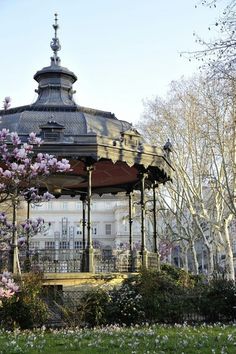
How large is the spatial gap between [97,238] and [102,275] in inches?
3301

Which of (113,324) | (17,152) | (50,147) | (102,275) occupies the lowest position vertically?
(113,324)

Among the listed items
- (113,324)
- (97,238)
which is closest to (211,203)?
(113,324)

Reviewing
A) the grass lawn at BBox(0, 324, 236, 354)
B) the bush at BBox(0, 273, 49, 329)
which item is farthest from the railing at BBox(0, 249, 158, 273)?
the grass lawn at BBox(0, 324, 236, 354)

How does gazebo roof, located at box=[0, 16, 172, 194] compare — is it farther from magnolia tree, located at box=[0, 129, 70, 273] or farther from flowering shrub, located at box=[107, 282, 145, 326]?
magnolia tree, located at box=[0, 129, 70, 273]

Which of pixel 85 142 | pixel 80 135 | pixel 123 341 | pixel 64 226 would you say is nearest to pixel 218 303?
pixel 123 341

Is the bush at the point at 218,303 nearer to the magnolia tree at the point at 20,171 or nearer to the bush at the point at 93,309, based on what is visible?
the bush at the point at 93,309

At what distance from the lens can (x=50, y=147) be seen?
15180 millimetres

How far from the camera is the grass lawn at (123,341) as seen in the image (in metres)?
8.59

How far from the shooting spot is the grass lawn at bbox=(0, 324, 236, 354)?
8.59 meters

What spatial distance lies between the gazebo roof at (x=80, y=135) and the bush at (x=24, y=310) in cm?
461

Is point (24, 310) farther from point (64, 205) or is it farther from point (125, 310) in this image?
point (64, 205)

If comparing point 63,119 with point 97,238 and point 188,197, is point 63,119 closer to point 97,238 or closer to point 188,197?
point 188,197

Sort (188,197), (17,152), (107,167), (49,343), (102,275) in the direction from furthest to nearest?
1. (188,197)
2. (107,167)
3. (102,275)
4. (49,343)
5. (17,152)

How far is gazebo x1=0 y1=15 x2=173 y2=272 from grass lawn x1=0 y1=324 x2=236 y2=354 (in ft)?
14.4
